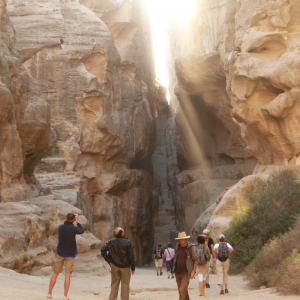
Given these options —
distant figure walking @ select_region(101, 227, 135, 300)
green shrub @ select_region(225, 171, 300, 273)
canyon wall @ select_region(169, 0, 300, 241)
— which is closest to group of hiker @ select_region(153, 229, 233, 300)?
distant figure walking @ select_region(101, 227, 135, 300)

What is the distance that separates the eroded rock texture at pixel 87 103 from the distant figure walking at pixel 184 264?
19667 millimetres

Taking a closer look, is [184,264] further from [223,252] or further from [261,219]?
[261,219]

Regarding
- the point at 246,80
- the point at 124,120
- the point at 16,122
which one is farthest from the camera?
the point at 124,120

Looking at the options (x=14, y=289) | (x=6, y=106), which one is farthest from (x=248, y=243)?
(x=6, y=106)

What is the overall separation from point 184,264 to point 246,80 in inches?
553

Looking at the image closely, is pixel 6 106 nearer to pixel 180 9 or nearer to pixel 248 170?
pixel 248 170

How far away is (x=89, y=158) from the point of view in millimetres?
29328

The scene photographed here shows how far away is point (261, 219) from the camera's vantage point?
45.0ft

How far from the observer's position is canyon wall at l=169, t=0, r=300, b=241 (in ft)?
57.7

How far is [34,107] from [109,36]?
15.3m

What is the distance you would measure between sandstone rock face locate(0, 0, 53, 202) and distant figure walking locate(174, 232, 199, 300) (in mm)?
8119

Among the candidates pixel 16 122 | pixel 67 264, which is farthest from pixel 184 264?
pixel 16 122

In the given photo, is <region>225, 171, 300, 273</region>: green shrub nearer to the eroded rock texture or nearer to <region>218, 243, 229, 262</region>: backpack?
<region>218, 243, 229, 262</region>: backpack

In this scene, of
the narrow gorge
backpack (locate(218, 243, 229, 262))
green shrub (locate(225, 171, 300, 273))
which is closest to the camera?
backpack (locate(218, 243, 229, 262))
